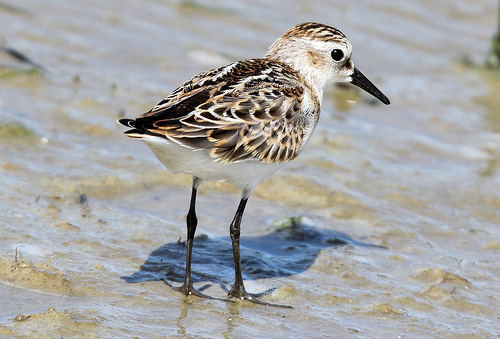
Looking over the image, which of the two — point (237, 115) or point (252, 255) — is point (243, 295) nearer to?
point (252, 255)

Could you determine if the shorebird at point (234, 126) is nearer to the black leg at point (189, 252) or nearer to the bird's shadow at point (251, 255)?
the black leg at point (189, 252)

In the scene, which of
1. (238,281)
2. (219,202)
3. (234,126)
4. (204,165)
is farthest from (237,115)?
(219,202)

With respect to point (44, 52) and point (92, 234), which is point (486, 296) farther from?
point (44, 52)

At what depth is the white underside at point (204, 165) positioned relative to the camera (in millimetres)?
5133

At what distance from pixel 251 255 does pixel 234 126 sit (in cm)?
158

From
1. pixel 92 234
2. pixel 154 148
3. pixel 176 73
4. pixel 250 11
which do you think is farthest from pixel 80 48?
pixel 154 148

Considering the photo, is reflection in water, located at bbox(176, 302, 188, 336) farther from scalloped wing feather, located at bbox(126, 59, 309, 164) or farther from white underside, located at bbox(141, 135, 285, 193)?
scalloped wing feather, located at bbox(126, 59, 309, 164)

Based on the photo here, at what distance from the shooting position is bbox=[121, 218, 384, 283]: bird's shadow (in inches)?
234

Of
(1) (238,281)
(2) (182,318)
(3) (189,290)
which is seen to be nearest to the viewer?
(2) (182,318)

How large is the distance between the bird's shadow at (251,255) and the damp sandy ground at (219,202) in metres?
0.02

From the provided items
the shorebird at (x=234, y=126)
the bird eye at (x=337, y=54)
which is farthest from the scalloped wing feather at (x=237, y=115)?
the bird eye at (x=337, y=54)

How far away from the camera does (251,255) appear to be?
6500 millimetres

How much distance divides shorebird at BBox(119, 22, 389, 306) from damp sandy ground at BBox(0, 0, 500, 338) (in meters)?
0.60

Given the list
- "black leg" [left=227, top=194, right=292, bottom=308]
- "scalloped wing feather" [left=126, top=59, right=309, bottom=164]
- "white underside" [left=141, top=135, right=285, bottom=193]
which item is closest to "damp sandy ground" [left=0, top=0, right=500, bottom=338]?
"black leg" [left=227, top=194, right=292, bottom=308]
